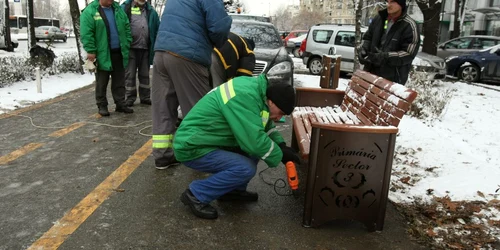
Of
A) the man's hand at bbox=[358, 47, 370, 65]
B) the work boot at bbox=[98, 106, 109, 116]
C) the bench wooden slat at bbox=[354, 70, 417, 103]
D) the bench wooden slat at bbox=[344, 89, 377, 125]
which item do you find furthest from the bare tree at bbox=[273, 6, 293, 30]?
the bench wooden slat at bbox=[354, 70, 417, 103]

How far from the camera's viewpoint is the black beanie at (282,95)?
277cm

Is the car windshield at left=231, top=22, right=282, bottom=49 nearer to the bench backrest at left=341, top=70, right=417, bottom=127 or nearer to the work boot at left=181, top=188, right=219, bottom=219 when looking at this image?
the bench backrest at left=341, top=70, right=417, bottom=127

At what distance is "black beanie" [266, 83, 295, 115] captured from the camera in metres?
2.77

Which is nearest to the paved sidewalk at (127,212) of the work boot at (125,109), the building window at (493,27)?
the work boot at (125,109)

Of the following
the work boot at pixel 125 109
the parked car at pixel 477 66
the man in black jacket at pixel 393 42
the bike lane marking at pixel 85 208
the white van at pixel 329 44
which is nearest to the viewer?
the bike lane marking at pixel 85 208

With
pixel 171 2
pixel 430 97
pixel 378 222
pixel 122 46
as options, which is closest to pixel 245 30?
pixel 122 46

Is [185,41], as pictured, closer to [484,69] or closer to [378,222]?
[378,222]

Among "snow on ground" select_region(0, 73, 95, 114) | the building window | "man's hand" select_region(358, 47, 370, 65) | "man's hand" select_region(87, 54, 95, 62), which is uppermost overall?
the building window

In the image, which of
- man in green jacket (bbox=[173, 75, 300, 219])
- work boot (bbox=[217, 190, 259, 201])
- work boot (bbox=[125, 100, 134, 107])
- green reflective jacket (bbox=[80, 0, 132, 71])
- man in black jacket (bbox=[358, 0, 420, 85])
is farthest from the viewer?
work boot (bbox=[125, 100, 134, 107])

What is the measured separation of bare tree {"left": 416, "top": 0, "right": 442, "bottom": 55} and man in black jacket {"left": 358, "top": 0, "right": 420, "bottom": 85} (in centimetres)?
1055

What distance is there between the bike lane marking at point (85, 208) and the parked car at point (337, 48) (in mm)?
10333

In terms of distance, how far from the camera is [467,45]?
16.3m

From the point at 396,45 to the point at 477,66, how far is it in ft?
37.2

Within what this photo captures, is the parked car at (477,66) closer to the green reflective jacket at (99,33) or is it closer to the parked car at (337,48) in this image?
the parked car at (337,48)
